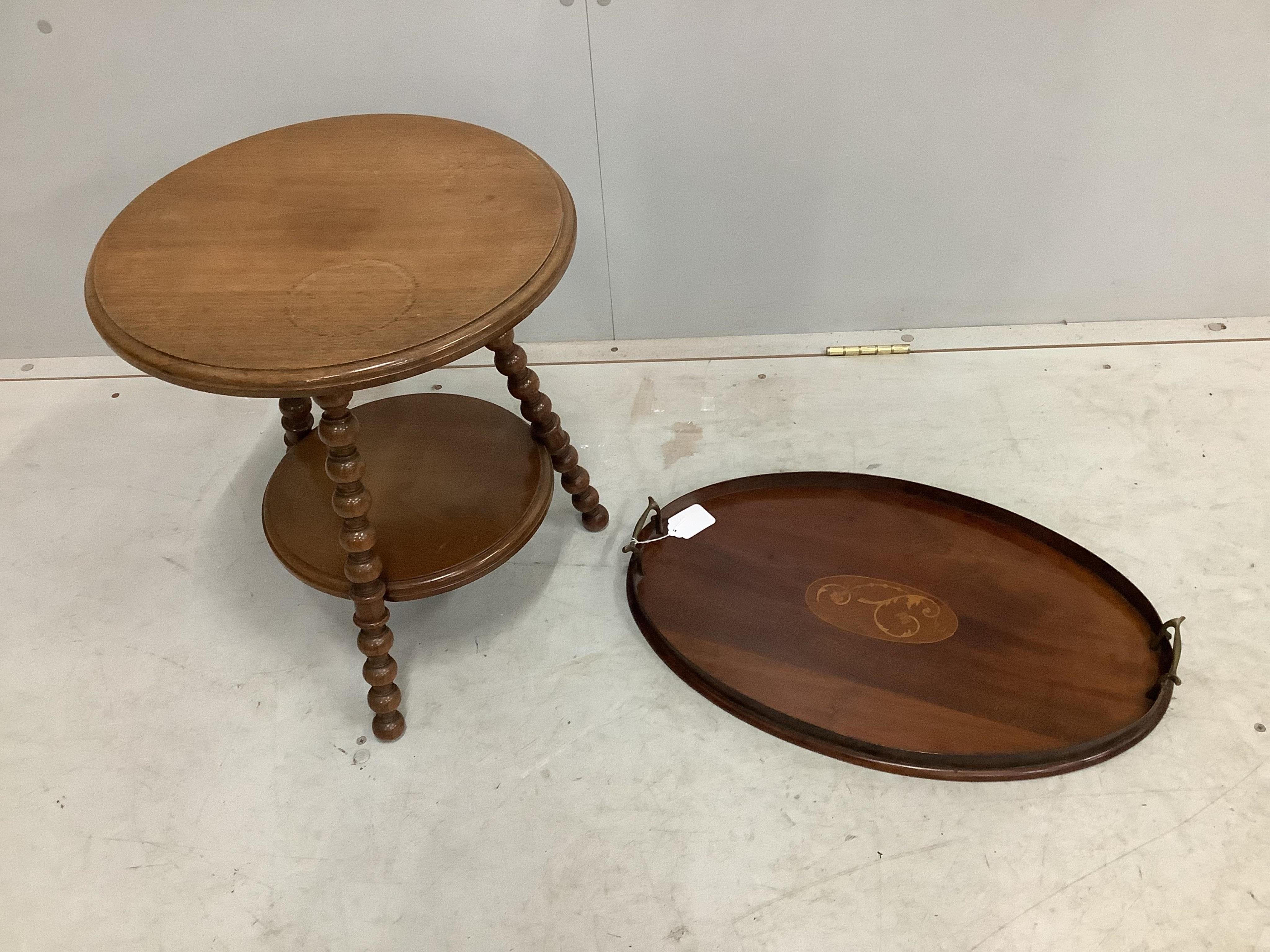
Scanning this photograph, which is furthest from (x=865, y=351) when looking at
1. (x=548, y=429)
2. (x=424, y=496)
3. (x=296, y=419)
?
(x=296, y=419)

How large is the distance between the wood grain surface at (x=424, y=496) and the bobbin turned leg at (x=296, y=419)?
3 centimetres

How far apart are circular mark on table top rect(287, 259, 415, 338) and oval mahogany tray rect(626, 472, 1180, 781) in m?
0.54

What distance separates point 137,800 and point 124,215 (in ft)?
2.29

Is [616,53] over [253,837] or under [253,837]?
over

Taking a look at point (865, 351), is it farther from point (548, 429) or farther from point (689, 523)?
point (548, 429)

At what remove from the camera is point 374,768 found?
1.14m

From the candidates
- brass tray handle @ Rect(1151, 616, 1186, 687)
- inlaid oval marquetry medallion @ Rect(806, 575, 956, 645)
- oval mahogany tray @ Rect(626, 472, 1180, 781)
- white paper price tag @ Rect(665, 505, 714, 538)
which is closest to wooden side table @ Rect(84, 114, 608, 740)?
white paper price tag @ Rect(665, 505, 714, 538)

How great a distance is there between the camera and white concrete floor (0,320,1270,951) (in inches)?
39.5

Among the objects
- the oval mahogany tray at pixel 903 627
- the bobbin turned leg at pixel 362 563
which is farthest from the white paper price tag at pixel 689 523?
the bobbin turned leg at pixel 362 563

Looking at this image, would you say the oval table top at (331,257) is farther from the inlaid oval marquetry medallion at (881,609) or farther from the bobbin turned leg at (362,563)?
the inlaid oval marquetry medallion at (881,609)

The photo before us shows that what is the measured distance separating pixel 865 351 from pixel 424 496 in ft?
2.81

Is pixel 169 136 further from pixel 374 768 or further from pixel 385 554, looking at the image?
pixel 374 768

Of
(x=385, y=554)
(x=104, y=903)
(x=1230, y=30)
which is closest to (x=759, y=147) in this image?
(x=1230, y=30)

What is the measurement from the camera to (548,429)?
1.29m
